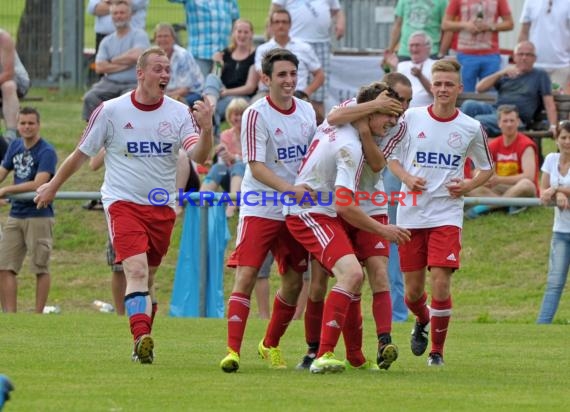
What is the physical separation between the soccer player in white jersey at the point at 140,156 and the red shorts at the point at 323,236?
1091mm

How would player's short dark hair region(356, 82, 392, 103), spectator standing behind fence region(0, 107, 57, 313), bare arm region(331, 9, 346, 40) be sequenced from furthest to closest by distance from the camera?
bare arm region(331, 9, 346, 40) → spectator standing behind fence region(0, 107, 57, 313) → player's short dark hair region(356, 82, 392, 103)

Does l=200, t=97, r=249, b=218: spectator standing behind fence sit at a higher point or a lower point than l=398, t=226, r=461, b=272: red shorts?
lower

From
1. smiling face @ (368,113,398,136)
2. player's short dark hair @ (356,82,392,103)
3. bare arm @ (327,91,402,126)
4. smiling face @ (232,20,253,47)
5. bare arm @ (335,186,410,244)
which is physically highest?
player's short dark hair @ (356,82,392,103)

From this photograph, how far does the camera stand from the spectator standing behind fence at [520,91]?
64.3ft

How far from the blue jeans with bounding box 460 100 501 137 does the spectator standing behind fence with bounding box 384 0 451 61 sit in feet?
4.67

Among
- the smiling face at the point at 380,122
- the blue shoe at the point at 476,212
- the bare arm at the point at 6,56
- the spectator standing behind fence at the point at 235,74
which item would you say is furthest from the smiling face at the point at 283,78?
the blue shoe at the point at 476,212

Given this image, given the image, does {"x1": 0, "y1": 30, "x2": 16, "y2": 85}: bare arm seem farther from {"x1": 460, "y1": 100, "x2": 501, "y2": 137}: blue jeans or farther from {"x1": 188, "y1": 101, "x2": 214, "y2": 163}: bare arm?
{"x1": 188, "y1": 101, "x2": 214, "y2": 163}: bare arm

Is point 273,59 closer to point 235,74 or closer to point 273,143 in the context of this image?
point 273,143

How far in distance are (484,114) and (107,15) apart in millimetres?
6522

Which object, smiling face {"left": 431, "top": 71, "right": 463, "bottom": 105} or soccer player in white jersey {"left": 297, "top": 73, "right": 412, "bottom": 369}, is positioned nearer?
soccer player in white jersey {"left": 297, "top": 73, "right": 412, "bottom": 369}

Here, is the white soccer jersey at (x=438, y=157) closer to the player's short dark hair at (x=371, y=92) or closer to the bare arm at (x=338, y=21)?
the player's short dark hair at (x=371, y=92)

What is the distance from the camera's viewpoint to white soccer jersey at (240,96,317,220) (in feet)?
34.5

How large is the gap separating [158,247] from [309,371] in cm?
168

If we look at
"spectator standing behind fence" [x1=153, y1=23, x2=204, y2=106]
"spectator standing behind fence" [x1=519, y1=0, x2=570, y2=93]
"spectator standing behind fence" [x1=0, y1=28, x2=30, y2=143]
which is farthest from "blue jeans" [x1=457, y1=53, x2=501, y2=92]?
"spectator standing behind fence" [x1=0, y1=28, x2=30, y2=143]
